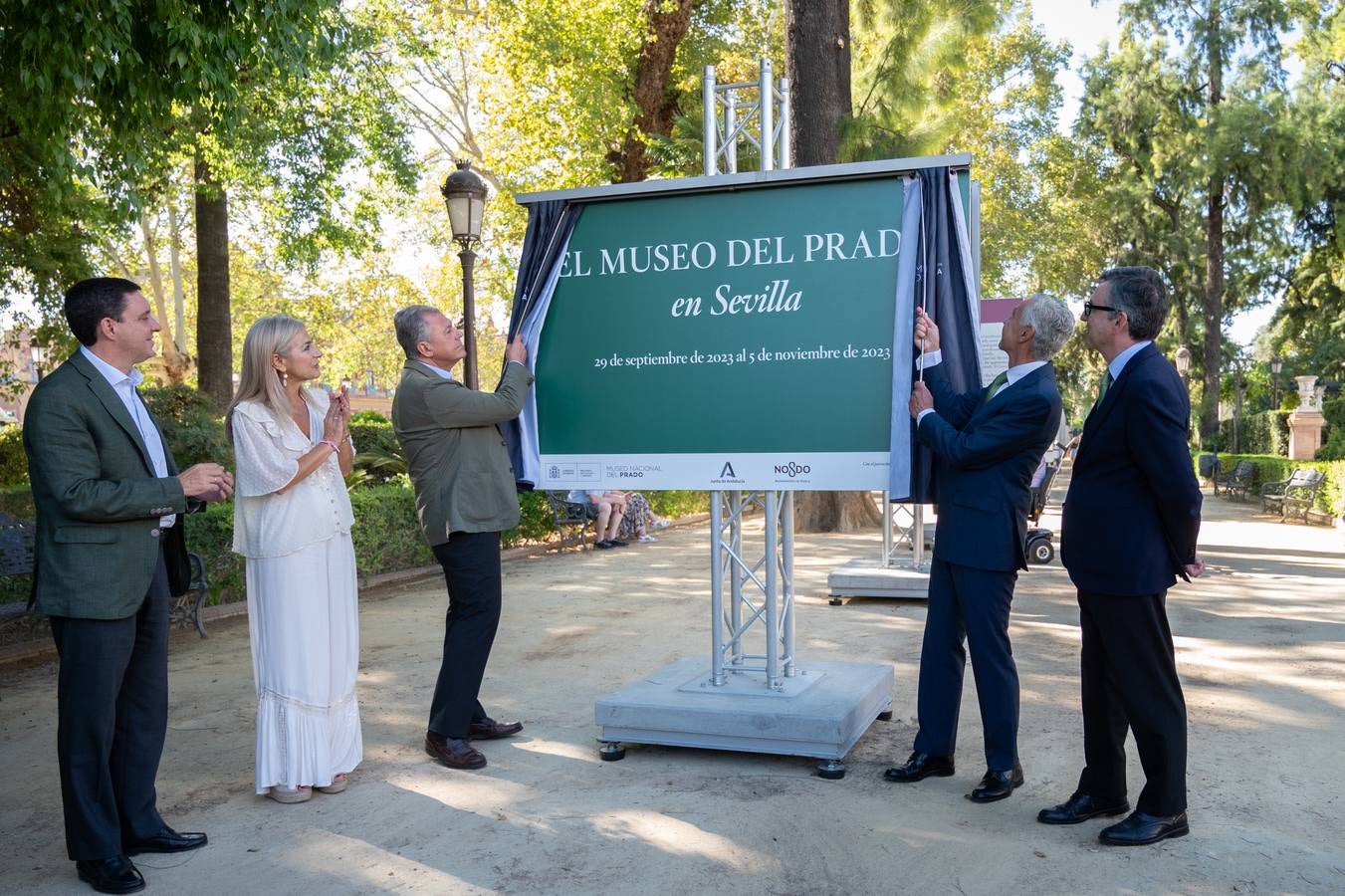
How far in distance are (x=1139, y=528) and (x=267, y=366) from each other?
3525mm

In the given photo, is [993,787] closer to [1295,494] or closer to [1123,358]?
[1123,358]

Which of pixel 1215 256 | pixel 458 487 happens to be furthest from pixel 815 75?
pixel 1215 256

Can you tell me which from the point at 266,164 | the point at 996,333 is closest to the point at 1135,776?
the point at 996,333

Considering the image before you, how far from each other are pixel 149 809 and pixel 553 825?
1532mm

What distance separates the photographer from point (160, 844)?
4.24 meters

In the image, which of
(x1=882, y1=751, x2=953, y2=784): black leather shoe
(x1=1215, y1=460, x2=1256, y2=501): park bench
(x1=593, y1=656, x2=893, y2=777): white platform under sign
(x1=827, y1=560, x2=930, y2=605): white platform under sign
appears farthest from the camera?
(x1=1215, y1=460, x2=1256, y2=501): park bench

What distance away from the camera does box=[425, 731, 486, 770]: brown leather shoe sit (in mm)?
5199

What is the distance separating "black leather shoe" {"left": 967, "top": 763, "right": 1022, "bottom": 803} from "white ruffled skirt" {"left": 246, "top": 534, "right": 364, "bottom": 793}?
8.94 ft

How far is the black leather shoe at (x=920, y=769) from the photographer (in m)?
4.86

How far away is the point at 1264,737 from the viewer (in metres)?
5.52

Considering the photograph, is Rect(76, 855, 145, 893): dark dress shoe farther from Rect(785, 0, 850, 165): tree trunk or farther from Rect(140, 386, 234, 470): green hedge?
Rect(785, 0, 850, 165): tree trunk

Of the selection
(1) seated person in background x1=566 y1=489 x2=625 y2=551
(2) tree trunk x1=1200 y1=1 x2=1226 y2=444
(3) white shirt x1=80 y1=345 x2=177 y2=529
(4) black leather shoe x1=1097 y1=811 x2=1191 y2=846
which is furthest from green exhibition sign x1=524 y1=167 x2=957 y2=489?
(2) tree trunk x1=1200 y1=1 x2=1226 y2=444

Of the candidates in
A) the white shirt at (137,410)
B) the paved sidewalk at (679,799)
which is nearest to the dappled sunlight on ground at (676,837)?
the paved sidewalk at (679,799)

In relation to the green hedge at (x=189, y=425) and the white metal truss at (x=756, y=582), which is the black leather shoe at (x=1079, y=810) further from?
the green hedge at (x=189, y=425)
